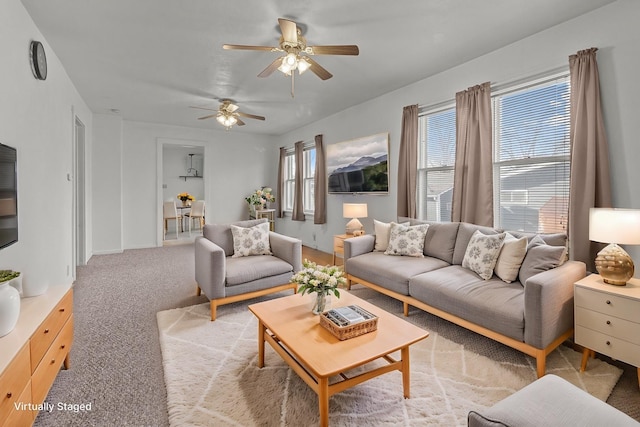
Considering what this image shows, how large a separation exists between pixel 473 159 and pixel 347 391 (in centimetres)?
269

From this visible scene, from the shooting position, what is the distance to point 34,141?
8.63ft

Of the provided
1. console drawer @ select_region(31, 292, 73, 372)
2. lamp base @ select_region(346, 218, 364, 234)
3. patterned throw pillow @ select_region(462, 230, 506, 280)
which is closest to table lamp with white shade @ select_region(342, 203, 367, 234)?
lamp base @ select_region(346, 218, 364, 234)

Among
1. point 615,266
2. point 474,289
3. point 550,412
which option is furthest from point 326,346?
point 615,266

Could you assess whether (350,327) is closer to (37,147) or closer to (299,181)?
(37,147)

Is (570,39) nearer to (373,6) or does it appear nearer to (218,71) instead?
(373,6)

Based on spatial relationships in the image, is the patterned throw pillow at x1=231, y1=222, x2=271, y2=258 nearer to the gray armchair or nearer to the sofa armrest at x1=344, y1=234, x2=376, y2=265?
the gray armchair

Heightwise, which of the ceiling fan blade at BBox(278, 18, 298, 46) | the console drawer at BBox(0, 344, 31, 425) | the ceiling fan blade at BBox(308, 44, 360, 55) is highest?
the ceiling fan blade at BBox(278, 18, 298, 46)

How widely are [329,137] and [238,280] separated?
3646mm

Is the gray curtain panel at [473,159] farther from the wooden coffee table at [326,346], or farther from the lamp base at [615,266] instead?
the wooden coffee table at [326,346]

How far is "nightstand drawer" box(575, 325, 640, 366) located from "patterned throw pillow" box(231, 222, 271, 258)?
2.88m

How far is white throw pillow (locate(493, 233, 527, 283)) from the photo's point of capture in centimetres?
254

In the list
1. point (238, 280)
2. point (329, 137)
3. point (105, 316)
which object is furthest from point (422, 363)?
point (329, 137)

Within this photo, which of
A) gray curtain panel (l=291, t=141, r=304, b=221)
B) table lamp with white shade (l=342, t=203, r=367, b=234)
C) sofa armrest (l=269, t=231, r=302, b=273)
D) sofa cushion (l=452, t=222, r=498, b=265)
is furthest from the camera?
gray curtain panel (l=291, t=141, r=304, b=221)

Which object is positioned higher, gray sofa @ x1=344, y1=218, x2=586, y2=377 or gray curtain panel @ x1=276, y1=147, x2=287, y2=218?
gray curtain panel @ x1=276, y1=147, x2=287, y2=218
